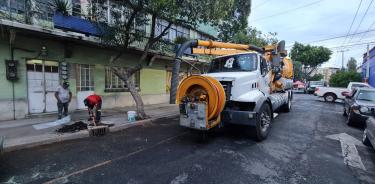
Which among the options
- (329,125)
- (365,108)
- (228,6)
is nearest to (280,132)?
(329,125)

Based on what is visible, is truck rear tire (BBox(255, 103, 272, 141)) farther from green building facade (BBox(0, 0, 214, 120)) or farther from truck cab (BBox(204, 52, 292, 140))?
green building facade (BBox(0, 0, 214, 120))

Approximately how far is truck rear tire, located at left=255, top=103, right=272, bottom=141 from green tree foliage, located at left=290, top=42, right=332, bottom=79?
38526 millimetres

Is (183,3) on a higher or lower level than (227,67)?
higher

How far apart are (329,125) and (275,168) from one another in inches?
217

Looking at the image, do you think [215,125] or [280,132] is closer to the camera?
[215,125]

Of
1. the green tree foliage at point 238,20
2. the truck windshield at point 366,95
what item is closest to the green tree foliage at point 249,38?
the green tree foliage at point 238,20

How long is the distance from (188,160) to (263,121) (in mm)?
2697

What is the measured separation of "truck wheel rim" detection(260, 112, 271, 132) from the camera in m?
5.71

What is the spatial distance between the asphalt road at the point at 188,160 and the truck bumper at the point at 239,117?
66cm

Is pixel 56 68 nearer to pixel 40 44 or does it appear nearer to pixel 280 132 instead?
pixel 40 44

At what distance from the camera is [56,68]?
908 cm

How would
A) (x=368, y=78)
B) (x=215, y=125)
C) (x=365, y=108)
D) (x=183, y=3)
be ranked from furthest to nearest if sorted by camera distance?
(x=368, y=78) < (x=183, y=3) < (x=365, y=108) < (x=215, y=125)

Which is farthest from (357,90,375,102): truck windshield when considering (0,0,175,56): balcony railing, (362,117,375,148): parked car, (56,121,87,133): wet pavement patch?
(0,0,175,56): balcony railing

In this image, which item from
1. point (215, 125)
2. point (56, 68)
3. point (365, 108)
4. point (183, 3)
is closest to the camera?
point (215, 125)
